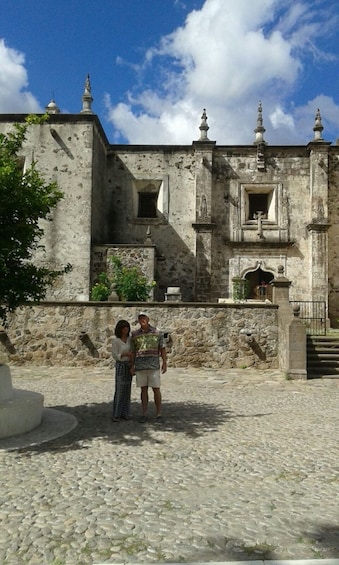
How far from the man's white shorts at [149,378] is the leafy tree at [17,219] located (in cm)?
182

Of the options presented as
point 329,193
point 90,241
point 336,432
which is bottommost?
point 336,432

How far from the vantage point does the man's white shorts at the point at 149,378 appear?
6.53 meters

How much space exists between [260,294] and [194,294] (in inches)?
108

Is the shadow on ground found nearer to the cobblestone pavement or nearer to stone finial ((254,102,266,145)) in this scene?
the cobblestone pavement

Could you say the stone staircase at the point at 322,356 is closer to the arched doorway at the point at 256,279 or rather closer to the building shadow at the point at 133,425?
the building shadow at the point at 133,425

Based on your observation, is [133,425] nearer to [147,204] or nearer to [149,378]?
[149,378]

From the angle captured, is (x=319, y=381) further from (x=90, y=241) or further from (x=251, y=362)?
(x=90, y=241)

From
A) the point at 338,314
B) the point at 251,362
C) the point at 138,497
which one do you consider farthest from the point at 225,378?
the point at 338,314

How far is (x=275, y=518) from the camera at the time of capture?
3.42 m

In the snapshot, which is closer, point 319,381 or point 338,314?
point 319,381

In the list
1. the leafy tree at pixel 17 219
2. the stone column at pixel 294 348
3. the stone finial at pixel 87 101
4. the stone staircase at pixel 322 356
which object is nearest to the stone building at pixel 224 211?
the stone finial at pixel 87 101

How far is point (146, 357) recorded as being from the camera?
256 inches

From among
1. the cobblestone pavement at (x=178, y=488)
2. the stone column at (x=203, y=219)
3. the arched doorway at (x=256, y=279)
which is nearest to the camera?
the cobblestone pavement at (x=178, y=488)

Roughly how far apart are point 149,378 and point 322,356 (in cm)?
651
